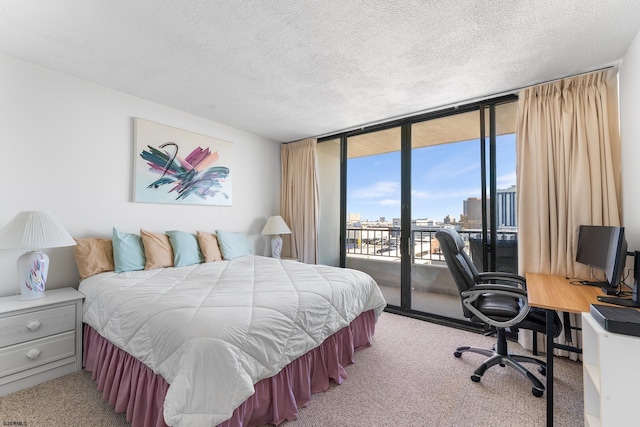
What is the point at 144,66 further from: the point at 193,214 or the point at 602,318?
the point at 602,318

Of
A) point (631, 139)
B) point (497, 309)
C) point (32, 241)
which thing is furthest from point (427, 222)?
point (32, 241)

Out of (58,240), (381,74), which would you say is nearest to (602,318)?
(381,74)

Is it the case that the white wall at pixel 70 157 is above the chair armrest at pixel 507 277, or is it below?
above

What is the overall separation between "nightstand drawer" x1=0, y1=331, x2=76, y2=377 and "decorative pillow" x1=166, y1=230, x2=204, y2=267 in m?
0.96

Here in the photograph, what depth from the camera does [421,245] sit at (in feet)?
12.5

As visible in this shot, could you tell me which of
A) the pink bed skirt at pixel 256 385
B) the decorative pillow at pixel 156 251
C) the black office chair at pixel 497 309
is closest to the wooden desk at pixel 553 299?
the black office chair at pixel 497 309

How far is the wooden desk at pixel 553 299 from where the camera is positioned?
1.53 metres

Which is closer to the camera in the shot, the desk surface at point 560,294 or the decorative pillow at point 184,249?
the desk surface at point 560,294

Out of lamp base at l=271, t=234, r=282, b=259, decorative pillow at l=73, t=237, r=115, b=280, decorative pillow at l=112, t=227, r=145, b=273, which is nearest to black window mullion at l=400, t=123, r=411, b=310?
lamp base at l=271, t=234, r=282, b=259

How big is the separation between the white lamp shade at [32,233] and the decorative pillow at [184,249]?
870 mm

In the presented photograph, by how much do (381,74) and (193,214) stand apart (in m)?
2.66

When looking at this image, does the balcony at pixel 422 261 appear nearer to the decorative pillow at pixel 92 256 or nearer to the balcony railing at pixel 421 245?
the balcony railing at pixel 421 245

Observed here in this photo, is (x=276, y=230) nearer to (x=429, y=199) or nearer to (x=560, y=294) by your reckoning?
(x=429, y=199)

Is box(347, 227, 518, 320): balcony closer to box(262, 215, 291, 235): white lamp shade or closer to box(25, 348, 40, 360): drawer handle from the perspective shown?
box(262, 215, 291, 235): white lamp shade
